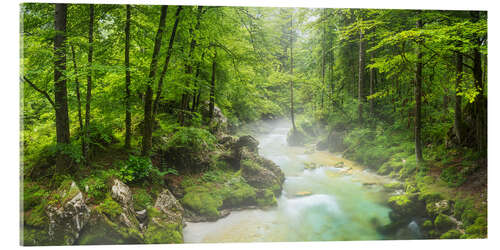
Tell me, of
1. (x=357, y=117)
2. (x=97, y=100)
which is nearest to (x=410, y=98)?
(x=357, y=117)

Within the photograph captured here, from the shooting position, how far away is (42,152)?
264 cm

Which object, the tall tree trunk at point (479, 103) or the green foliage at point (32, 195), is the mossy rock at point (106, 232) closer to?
the green foliage at point (32, 195)

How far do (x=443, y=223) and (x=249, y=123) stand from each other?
2.56m

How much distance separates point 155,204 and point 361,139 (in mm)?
2784

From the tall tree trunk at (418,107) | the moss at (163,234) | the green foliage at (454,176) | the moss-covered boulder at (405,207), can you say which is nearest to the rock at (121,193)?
the moss at (163,234)

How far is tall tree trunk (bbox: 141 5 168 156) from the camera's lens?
3012 millimetres

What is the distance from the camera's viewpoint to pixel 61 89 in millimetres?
2723

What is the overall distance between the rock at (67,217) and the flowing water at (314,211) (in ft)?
3.29

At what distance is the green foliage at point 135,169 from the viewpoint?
287cm

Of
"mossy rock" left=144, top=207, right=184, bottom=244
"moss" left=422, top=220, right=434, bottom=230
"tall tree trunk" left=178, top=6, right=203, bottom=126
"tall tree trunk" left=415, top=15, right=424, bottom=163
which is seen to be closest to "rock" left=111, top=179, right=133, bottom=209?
"mossy rock" left=144, top=207, right=184, bottom=244

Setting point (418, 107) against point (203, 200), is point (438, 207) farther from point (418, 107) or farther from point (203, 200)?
point (203, 200)

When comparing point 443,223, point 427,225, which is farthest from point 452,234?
point 427,225

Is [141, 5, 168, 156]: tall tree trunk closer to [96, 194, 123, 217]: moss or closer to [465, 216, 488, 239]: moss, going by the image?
[96, 194, 123, 217]: moss

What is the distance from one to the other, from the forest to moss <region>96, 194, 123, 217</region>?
0.7 inches
